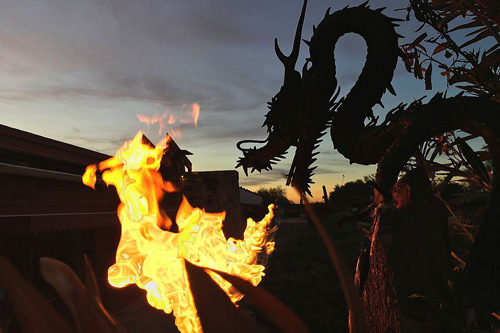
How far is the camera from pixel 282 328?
0.51 metres

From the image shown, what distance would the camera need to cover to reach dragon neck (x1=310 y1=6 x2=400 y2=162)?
1667mm

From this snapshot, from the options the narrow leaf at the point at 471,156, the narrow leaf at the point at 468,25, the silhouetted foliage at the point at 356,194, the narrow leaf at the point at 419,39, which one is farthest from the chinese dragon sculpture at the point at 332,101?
the narrow leaf at the point at 468,25

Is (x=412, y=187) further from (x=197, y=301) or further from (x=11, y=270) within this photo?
(x=11, y=270)

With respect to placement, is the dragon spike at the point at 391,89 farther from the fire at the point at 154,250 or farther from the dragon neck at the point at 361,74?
the fire at the point at 154,250

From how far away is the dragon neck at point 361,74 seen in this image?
1667mm

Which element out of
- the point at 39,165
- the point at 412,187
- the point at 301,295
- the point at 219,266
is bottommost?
the point at 301,295

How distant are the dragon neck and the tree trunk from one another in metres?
0.35

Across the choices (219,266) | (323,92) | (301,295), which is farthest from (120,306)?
(323,92)

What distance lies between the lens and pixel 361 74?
1733 millimetres

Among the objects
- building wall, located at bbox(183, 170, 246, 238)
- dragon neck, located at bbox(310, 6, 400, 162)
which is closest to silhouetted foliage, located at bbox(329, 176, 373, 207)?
dragon neck, located at bbox(310, 6, 400, 162)

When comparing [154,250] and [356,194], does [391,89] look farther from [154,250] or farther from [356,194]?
[154,250]

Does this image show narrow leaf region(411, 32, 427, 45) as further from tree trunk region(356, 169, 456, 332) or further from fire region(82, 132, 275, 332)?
fire region(82, 132, 275, 332)

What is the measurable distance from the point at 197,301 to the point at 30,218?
5.96 meters

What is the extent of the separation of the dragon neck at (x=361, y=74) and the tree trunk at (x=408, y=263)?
354 millimetres
